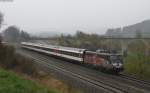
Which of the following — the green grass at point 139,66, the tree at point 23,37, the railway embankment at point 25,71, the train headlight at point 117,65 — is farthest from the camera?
the tree at point 23,37

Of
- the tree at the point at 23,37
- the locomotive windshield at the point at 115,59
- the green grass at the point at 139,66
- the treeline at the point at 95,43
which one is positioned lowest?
the green grass at the point at 139,66

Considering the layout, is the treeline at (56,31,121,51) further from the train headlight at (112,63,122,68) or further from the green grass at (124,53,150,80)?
the train headlight at (112,63,122,68)

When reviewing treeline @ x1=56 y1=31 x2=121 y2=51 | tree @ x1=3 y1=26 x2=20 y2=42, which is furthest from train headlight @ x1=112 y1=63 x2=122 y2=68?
tree @ x1=3 y1=26 x2=20 y2=42

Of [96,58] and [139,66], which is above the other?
[96,58]

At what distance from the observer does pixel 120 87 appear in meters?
24.2

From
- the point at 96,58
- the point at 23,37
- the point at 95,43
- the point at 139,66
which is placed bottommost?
the point at 139,66

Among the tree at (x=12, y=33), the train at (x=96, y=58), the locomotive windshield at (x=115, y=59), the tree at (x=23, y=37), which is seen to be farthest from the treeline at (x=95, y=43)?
the tree at (x=12, y=33)

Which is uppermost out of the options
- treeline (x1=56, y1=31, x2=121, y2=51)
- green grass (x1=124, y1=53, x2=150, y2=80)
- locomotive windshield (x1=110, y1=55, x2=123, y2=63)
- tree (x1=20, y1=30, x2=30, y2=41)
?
tree (x1=20, y1=30, x2=30, y2=41)

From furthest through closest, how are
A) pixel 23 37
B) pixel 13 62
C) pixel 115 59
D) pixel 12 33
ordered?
pixel 12 33, pixel 23 37, pixel 115 59, pixel 13 62

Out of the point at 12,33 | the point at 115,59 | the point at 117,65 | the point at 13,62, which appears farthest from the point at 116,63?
the point at 12,33

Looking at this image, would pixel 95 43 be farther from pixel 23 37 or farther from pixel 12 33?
pixel 12 33

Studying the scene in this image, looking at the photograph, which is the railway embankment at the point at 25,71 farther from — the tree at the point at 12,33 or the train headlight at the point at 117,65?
the tree at the point at 12,33

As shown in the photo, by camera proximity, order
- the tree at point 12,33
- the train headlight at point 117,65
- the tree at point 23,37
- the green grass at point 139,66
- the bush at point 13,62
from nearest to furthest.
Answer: the bush at point 13,62 < the train headlight at point 117,65 < the green grass at point 139,66 < the tree at point 23,37 < the tree at point 12,33

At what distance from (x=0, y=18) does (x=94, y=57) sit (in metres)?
32.1
